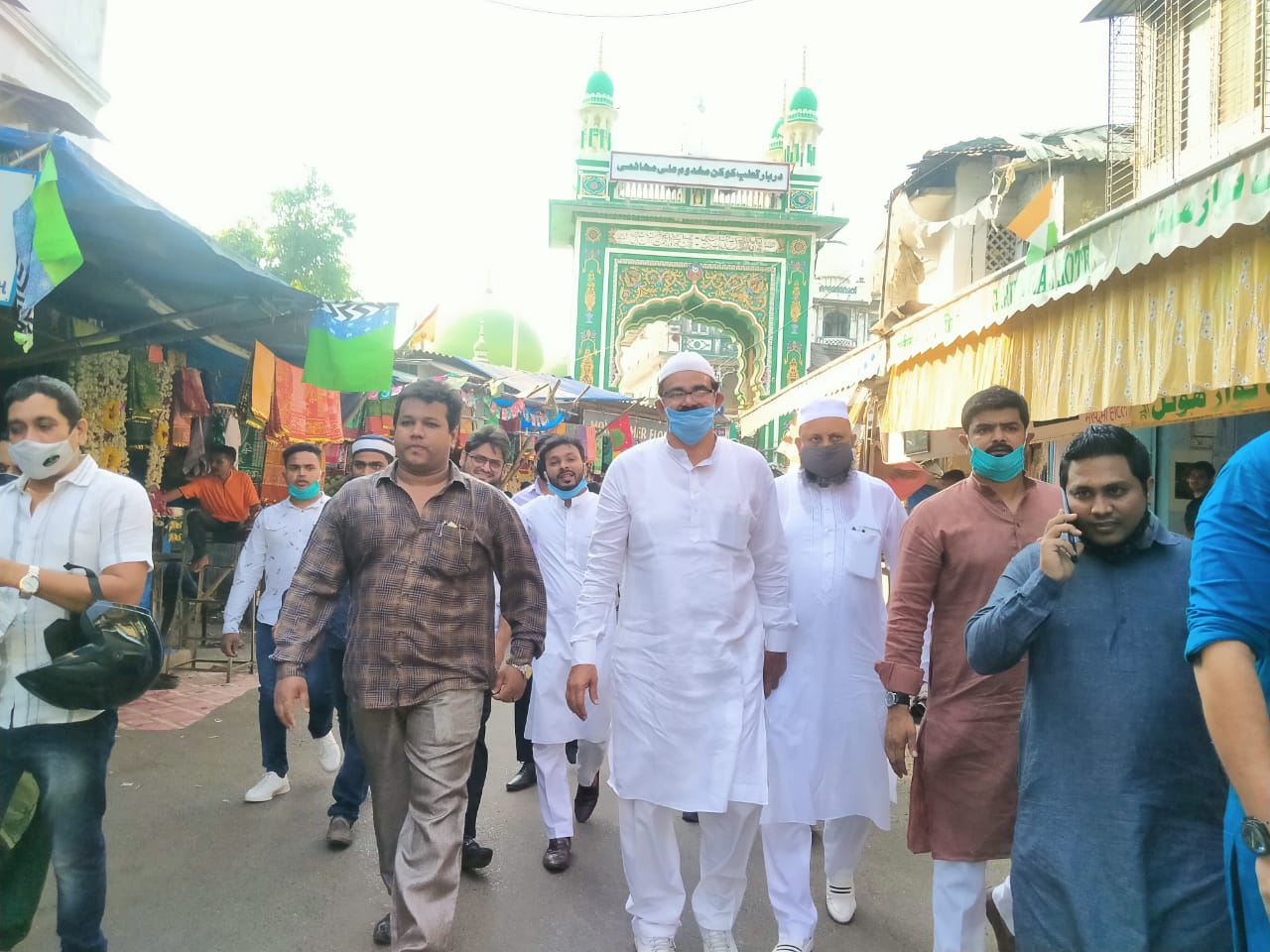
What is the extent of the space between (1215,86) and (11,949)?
9665 millimetres

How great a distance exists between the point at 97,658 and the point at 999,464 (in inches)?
104

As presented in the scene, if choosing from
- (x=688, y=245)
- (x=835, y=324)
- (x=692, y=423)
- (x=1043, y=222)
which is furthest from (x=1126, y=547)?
(x=835, y=324)

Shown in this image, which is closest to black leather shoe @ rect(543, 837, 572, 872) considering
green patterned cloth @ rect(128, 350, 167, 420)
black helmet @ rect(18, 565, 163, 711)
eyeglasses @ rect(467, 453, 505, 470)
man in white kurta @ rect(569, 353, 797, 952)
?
man in white kurta @ rect(569, 353, 797, 952)

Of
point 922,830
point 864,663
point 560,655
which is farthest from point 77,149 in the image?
point 922,830

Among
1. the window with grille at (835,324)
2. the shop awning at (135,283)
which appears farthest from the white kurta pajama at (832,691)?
the window with grille at (835,324)

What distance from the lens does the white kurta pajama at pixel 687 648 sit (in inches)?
121

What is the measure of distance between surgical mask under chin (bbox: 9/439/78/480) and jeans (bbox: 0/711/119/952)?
2.29 feet

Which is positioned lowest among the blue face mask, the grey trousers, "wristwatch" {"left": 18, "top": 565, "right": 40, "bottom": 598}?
the grey trousers

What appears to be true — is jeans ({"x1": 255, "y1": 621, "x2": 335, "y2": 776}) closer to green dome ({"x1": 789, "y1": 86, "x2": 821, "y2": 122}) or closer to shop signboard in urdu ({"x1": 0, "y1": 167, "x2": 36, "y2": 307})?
shop signboard in urdu ({"x1": 0, "y1": 167, "x2": 36, "y2": 307})

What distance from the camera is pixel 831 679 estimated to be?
11.6 ft

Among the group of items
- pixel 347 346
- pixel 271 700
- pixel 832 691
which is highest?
pixel 347 346

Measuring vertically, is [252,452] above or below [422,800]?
above

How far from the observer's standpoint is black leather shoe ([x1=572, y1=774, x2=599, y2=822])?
4.61 meters

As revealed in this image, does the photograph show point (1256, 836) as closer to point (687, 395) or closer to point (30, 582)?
point (687, 395)
